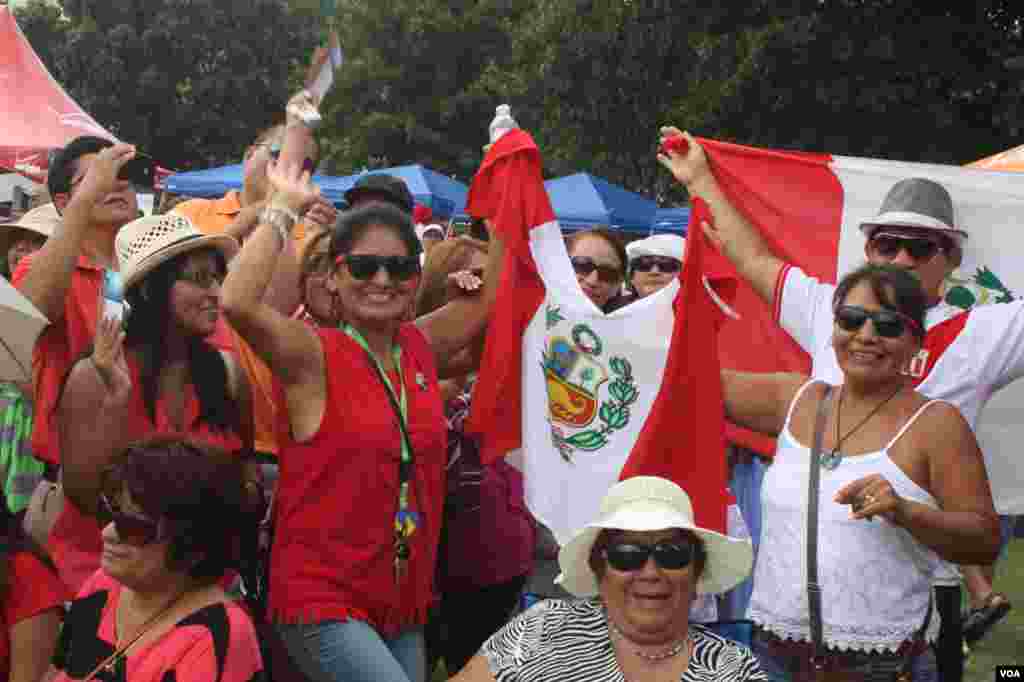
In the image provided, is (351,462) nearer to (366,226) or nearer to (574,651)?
(366,226)

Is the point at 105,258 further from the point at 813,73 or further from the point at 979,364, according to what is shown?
the point at 813,73

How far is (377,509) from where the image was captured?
4047mm

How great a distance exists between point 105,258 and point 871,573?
2.77m

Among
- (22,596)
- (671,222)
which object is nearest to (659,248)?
(22,596)

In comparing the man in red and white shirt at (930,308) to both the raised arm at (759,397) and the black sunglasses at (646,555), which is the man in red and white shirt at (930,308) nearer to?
the raised arm at (759,397)

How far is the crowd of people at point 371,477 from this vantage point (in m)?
3.59

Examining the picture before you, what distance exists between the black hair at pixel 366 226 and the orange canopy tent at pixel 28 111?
34.0 ft

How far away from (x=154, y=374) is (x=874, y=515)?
205 cm

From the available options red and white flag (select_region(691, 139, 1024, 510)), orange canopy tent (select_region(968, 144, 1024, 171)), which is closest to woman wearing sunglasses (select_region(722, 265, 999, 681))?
red and white flag (select_region(691, 139, 1024, 510))

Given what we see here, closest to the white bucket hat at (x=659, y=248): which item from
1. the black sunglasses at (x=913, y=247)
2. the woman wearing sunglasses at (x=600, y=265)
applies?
the woman wearing sunglasses at (x=600, y=265)

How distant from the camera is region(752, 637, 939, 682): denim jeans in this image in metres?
3.95

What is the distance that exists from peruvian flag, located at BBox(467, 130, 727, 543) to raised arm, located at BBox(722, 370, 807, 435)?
318 mm

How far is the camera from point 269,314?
3.97 m

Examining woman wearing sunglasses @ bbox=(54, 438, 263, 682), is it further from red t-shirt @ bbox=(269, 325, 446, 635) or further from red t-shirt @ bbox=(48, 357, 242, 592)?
red t-shirt @ bbox=(48, 357, 242, 592)
